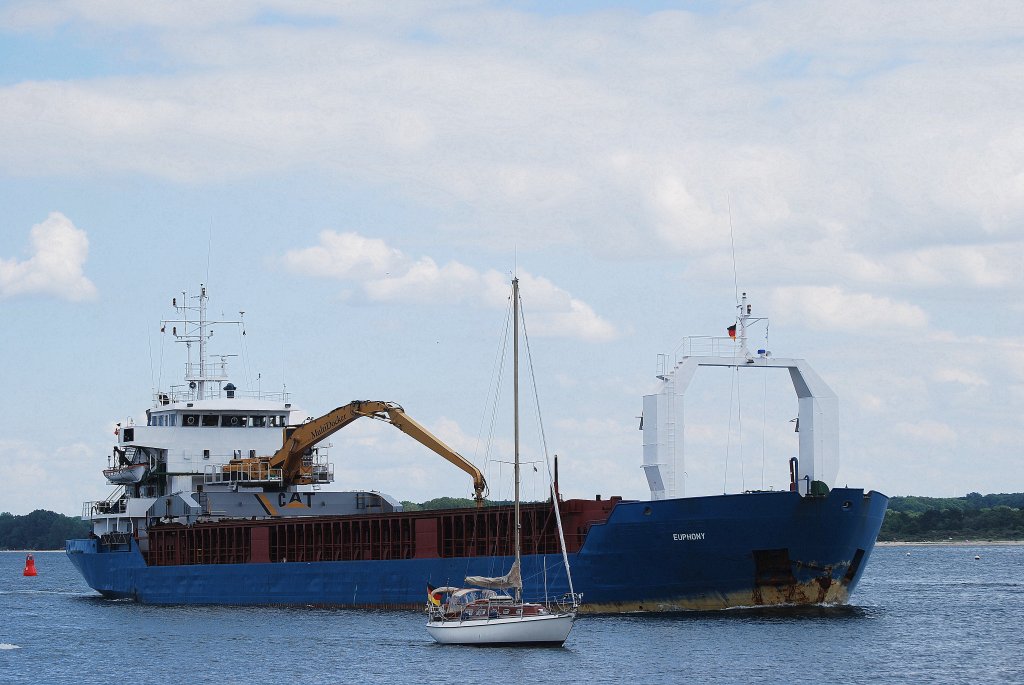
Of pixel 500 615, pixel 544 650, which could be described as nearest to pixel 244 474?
pixel 500 615

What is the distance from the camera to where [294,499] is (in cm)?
5909

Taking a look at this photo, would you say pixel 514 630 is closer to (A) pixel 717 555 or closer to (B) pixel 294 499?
(A) pixel 717 555

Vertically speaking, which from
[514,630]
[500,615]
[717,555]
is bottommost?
[514,630]

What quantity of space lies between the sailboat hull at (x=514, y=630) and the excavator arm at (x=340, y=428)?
528 inches

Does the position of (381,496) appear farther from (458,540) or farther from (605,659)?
(605,659)

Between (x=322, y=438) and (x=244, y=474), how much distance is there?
154 inches

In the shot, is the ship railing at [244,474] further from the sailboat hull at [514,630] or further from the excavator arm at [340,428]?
the sailboat hull at [514,630]

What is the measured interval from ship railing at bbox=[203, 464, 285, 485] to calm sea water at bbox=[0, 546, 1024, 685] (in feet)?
21.2

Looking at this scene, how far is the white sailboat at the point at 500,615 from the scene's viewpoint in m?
38.6

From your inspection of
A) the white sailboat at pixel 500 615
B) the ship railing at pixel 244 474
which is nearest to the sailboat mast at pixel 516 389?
the white sailboat at pixel 500 615

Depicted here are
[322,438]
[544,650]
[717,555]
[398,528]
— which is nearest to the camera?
[544,650]

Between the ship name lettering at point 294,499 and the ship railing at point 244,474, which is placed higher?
the ship railing at point 244,474

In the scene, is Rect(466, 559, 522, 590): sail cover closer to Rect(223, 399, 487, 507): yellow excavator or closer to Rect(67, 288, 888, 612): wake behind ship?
Rect(67, 288, 888, 612): wake behind ship

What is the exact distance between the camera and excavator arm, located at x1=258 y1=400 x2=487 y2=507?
5359 centimetres
